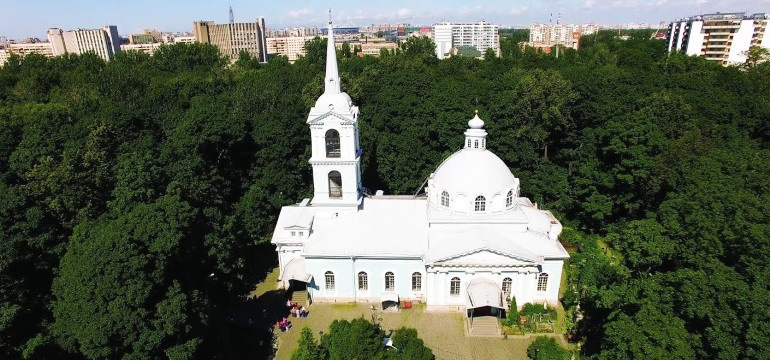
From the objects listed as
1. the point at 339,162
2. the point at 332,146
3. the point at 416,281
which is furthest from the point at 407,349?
the point at 332,146

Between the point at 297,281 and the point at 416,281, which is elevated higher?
the point at 416,281

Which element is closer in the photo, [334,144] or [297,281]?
[334,144]

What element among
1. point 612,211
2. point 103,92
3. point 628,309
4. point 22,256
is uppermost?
point 103,92

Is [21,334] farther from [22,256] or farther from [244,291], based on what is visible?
[244,291]

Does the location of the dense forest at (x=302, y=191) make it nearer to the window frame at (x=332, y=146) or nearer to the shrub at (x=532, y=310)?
the shrub at (x=532, y=310)

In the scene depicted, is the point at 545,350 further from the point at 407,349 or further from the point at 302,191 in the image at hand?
the point at 302,191

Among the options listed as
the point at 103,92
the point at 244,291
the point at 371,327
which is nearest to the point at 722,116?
the point at 371,327
